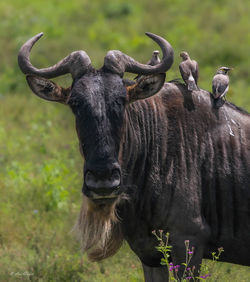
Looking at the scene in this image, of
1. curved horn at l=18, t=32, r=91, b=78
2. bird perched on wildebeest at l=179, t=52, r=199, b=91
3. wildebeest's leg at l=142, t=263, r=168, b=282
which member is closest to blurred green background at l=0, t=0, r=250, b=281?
wildebeest's leg at l=142, t=263, r=168, b=282

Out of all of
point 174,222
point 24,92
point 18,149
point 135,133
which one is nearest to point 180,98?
point 135,133

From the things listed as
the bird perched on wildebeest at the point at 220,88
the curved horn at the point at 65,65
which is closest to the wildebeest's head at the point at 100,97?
the curved horn at the point at 65,65

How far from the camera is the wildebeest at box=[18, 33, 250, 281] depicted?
4812 mm

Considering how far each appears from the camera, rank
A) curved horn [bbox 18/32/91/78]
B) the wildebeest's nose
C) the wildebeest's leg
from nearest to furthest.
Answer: the wildebeest's nose
curved horn [bbox 18/32/91/78]
the wildebeest's leg

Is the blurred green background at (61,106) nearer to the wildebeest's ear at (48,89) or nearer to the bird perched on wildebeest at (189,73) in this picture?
the bird perched on wildebeest at (189,73)

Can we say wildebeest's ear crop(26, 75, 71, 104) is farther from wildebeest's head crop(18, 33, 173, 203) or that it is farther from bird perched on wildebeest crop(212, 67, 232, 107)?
bird perched on wildebeest crop(212, 67, 232, 107)

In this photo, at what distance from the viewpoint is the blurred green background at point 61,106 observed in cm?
660

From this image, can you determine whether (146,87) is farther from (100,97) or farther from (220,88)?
(220,88)

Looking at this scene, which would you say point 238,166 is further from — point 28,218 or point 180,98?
point 28,218

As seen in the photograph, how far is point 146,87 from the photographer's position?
16.0 feet

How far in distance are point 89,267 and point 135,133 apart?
2042 mm

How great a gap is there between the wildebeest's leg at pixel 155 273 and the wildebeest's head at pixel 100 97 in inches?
38.6

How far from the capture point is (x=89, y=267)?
658cm

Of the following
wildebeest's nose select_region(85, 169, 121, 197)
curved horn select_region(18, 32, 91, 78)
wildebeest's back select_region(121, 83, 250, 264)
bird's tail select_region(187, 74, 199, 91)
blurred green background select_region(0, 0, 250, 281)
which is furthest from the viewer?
blurred green background select_region(0, 0, 250, 281)
